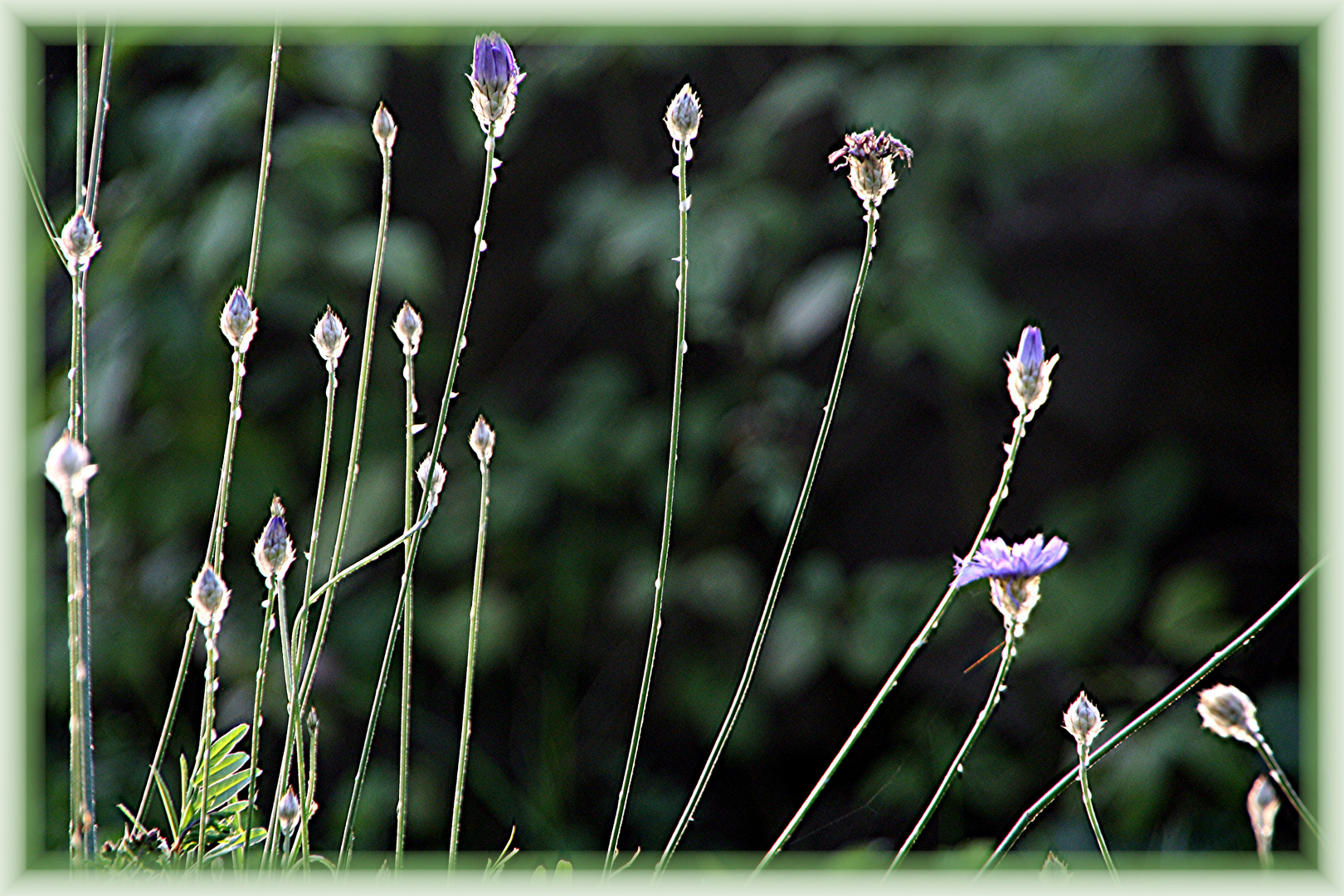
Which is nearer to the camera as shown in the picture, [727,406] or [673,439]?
[673,439]

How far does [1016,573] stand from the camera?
0.36 meters

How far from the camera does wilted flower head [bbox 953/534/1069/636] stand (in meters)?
0.35

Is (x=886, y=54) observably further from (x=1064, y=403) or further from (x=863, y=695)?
(x=863, y=695)

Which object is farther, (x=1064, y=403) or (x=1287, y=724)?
(x=1064, y=403)

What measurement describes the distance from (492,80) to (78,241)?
0.14m

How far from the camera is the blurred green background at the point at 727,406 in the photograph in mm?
928

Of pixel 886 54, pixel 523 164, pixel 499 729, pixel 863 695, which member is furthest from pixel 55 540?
pixel 886 54

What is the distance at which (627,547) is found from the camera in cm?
104

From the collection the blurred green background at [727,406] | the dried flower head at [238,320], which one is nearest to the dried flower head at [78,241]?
the dried flower head at [238,320]

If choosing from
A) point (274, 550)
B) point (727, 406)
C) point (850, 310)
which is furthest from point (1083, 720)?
point (727, 406)

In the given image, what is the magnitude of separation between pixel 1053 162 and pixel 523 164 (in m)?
0.50

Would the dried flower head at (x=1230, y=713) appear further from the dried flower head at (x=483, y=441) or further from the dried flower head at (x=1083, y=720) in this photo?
the dried flower head at (x=483, y=441)

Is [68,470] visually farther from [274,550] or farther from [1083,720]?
[1083,720]

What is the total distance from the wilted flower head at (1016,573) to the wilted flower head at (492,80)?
21 centimetres
